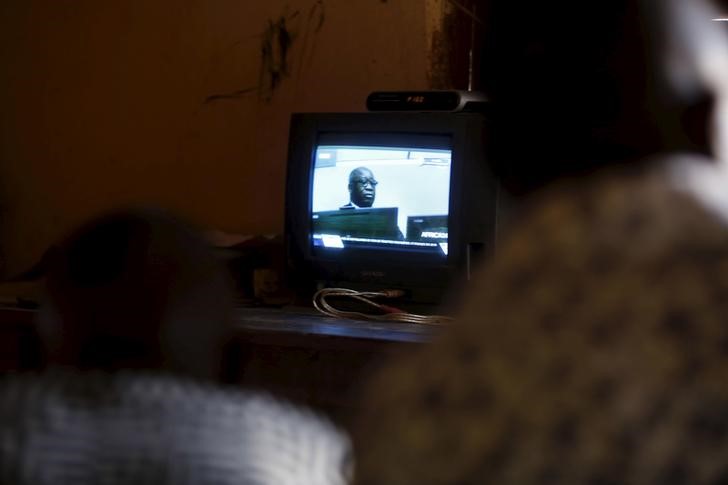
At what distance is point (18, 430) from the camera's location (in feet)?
0.97

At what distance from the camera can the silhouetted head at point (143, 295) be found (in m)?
0.38

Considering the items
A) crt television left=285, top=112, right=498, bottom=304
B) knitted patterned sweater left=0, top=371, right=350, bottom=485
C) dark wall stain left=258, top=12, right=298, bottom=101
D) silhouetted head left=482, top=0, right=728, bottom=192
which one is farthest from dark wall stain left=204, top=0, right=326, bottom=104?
knitted patterned sweater left=0, top=371, right=350, bottom=485

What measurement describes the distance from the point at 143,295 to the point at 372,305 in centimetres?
155

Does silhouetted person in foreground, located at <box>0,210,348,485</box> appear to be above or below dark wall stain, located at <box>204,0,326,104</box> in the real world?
below

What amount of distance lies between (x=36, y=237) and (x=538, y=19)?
134 cm

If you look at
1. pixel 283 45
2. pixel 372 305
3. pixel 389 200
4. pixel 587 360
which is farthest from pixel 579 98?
pixel 587 360

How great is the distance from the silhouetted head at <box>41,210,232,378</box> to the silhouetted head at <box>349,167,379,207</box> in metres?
1.52

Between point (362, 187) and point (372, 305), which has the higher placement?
point (362, 187)

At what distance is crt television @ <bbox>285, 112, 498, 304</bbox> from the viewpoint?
6.07 feet

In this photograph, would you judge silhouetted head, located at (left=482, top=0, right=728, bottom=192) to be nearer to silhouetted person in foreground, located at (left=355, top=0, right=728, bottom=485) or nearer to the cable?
the cable

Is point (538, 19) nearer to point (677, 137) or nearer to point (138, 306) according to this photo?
point (677, 137)

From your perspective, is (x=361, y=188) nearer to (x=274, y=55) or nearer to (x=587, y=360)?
(x=274, y=55)

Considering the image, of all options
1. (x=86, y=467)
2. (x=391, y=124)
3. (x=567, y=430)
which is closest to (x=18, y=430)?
(x=86, y=467)

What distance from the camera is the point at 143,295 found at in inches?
15.4
